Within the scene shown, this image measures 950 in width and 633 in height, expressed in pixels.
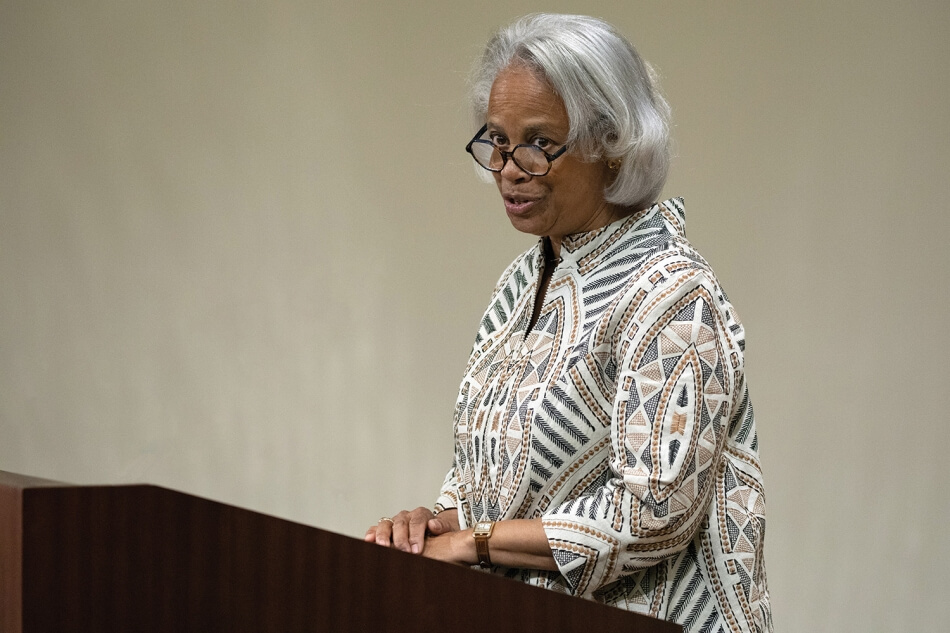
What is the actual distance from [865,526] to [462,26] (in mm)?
2098

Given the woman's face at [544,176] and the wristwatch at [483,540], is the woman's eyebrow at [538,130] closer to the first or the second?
the woman's face at [544,176]

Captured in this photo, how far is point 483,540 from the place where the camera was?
4.98 ft

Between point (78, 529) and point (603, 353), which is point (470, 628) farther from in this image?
point (603, 353)

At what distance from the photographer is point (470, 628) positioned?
1026 millimetres

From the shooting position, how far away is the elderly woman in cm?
147

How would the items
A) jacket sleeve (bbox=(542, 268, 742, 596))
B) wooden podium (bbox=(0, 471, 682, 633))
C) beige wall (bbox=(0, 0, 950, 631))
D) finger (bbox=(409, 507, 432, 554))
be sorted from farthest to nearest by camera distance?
1. beige wall (bbox=(0, 0, 950, 631))
2. finger (bbox=(409, 507, 432, 554))
3. jacket sleeve (bbox=(542, 268, 742, 596))
4. wooden podium (bbox=(0, 471, 682, 633))

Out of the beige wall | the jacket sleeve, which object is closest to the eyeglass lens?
the jacket sleeve

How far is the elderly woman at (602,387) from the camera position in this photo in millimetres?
1468

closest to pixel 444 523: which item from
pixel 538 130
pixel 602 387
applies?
pixel 602 387

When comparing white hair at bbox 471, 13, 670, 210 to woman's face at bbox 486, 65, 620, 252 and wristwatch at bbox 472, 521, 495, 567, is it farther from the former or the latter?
wristwatch at bbox 472, 521, 495, 567

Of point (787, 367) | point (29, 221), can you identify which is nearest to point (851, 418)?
point (787, 367)

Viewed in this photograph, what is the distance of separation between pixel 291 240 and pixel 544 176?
2.61m

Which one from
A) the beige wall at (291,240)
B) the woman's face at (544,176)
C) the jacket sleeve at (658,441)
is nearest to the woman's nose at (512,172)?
the woman's face at (544,176)

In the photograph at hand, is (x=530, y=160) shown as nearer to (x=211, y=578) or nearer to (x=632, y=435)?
(x=632, y=435)
